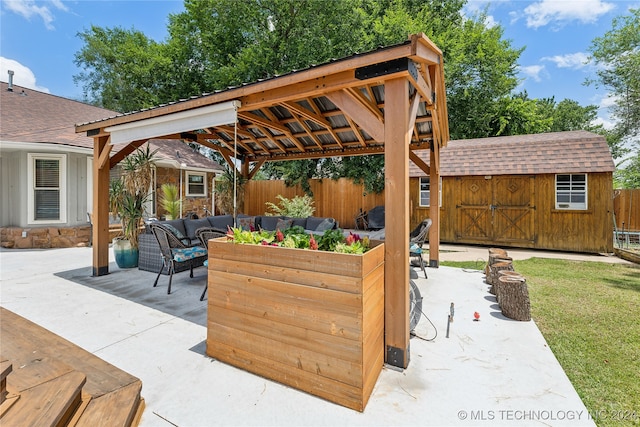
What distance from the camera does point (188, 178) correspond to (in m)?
11.6

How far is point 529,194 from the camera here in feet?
26.7

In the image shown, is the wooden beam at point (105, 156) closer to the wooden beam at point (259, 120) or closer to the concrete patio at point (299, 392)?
the concrete patio at point (299, 392)

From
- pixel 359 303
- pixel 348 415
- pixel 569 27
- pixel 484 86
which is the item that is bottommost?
pixel 348 415

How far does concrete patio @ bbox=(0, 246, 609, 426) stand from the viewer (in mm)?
1874

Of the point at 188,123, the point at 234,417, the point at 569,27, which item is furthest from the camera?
the point at 569,27

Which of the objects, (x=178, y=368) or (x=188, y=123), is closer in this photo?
(x=178, y=368)

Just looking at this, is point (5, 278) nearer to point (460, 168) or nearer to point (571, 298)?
point (571, 298)

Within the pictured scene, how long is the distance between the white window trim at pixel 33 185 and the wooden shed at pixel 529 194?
9.58 m

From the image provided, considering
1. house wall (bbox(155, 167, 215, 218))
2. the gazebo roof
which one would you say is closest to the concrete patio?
the gazebo roof

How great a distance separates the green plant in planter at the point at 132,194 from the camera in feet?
17.8

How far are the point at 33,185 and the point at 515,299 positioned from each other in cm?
1044

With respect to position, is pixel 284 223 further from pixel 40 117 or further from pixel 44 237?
pixel 40 117

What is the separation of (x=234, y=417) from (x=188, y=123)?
315 centimetres

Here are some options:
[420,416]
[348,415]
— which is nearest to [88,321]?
[348,415]
